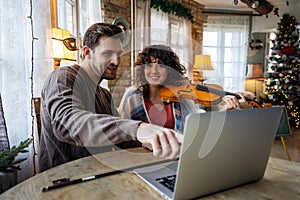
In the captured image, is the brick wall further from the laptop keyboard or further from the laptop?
the laptop

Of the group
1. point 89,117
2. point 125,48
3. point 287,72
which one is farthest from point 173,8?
point 89,117

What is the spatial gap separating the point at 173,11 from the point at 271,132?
4296mm

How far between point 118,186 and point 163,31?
407 centimetres

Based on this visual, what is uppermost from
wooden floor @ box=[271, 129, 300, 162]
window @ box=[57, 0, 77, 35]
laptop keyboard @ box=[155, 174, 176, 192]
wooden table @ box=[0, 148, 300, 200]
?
window @ box=[57, 0, 77, 35]

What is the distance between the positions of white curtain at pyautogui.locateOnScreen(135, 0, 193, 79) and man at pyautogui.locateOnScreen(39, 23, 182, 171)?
2476 mm

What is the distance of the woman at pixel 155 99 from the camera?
5.57 feet

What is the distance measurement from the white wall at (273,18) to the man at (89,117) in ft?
18.3

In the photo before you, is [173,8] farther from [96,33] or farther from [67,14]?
[96,33]

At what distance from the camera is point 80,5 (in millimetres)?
3234

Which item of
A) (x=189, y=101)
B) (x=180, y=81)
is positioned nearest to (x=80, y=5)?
(x=180, y=81)

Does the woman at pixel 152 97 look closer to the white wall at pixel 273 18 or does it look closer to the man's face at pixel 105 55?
the man's face at pixel 105 55

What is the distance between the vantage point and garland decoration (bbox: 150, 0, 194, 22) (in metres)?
4.27

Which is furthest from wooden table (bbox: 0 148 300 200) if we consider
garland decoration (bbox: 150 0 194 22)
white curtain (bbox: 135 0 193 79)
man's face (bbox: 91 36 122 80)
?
garland decoration (bbox: 150 0 194 22)

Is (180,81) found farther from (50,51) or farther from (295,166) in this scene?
(295,166)
